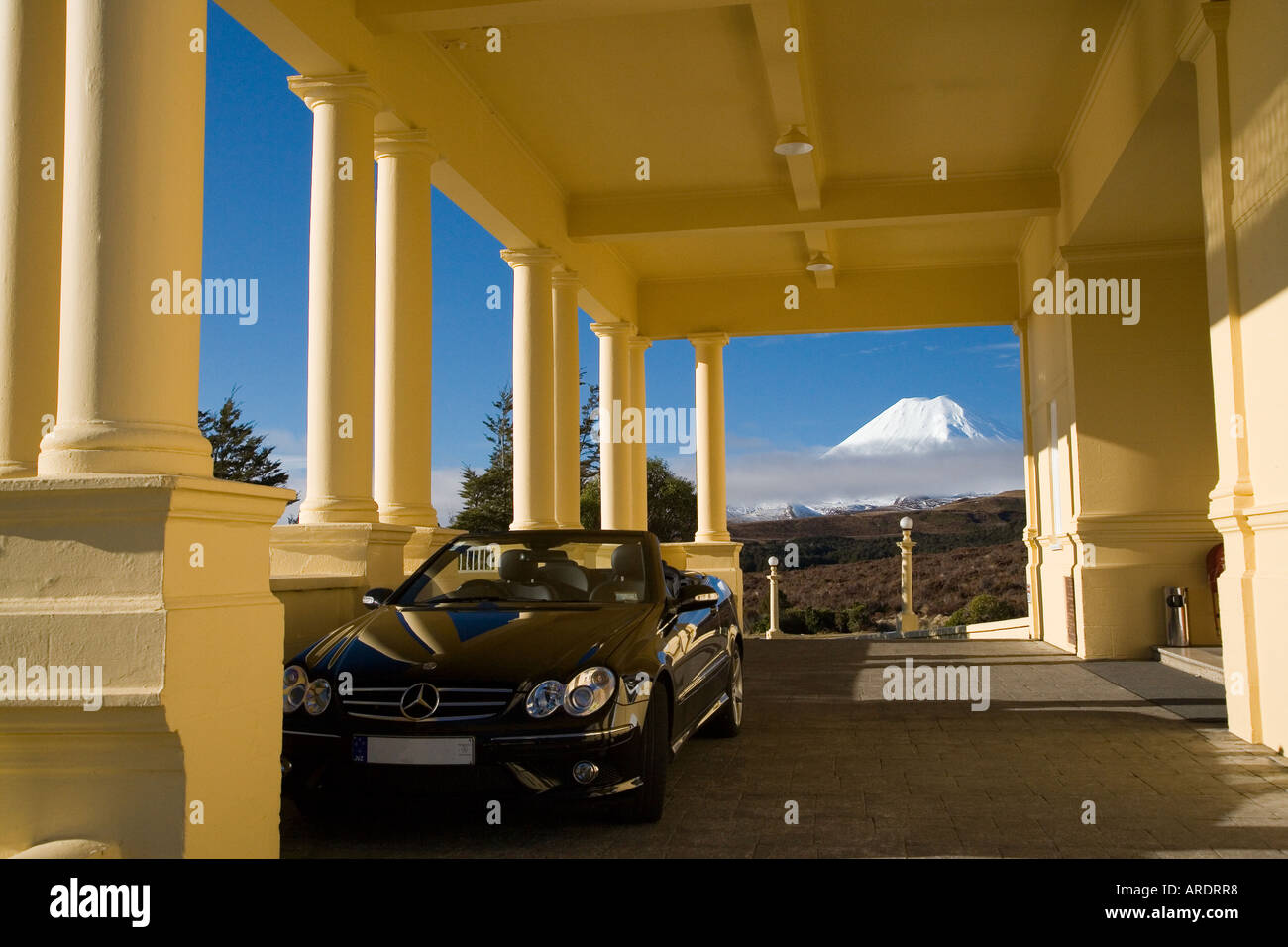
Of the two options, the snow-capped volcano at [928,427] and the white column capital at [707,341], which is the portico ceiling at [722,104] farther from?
the snow-capped volcano at [928,427]

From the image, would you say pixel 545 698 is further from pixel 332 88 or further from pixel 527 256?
pixel 527 256

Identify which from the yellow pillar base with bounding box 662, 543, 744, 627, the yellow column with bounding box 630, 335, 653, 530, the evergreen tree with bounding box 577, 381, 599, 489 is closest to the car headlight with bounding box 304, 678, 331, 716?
the yellow column with bounding box 630, 335, 653, 530

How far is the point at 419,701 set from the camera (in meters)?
5.11

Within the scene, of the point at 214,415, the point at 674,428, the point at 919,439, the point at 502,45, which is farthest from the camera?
the point at 919,439

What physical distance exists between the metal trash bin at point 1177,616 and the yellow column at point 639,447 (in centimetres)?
835

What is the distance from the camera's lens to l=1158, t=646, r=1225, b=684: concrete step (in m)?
10.8

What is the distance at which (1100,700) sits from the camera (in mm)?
9727

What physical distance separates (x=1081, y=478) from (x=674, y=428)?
672 centimetres

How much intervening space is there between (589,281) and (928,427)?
37.0 metres

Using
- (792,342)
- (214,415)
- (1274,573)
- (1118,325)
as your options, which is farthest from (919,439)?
(1274,573)

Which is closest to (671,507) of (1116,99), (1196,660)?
(1196,660)

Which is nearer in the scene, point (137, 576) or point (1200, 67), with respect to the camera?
point (137, 576)

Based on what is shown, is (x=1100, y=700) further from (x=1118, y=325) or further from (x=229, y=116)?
(x=229, y=116)

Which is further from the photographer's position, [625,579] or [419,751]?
[625,579]
